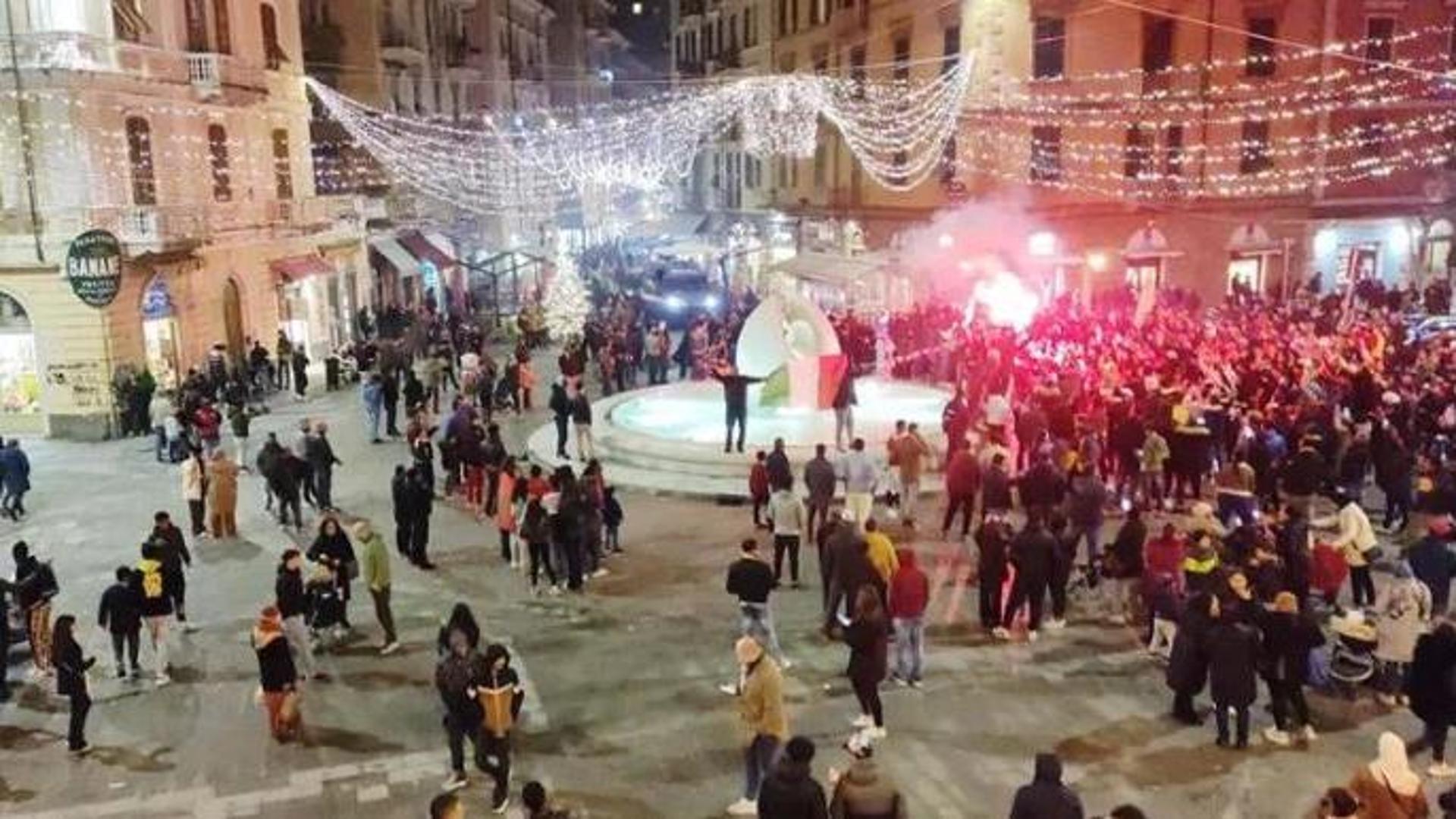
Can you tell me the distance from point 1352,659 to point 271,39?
105 feet

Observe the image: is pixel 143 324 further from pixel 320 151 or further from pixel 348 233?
pixel 320 151

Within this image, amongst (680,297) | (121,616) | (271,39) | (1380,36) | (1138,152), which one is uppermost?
(271,39)

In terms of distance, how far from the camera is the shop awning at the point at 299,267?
34.3 m

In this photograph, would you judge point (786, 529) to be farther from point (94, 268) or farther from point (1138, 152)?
point (1138, 152)

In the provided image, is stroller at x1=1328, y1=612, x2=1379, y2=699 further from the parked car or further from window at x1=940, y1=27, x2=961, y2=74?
the parked car

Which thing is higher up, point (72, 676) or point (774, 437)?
point (774, 437)

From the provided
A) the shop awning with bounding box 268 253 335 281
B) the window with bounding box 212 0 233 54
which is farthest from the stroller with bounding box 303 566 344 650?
the shop awning with bounding box 268 253 335 281

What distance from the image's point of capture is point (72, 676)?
11234 mm

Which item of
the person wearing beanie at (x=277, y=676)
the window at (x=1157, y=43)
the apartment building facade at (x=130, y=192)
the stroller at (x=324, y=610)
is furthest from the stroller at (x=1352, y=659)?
the window at (x=1157, y=43)

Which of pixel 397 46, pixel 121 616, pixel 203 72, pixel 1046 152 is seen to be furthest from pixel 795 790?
pixel 397 46

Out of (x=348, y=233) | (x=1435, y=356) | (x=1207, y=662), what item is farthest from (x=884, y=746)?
(x=348, y=233)

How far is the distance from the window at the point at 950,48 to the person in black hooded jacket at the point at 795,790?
3111 centimetres

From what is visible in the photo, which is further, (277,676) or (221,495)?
(221,495)

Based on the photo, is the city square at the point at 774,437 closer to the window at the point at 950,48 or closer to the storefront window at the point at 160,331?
the storefront window at the point at 160,331
